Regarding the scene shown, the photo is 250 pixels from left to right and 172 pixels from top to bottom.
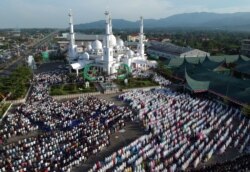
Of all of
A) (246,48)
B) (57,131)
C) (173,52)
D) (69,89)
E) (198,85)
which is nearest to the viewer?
(57,131)

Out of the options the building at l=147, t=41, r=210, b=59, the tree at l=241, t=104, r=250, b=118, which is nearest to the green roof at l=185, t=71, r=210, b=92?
the tree at l=241, t=104, r=250, b=118

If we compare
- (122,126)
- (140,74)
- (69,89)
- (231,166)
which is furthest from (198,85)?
(231,166)

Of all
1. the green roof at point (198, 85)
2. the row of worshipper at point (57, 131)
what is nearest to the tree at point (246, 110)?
the green roof at point (198, 85)

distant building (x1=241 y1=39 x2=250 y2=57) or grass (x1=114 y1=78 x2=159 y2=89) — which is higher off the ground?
distant building (x1=241 y1=39 x2=250 y2=57)

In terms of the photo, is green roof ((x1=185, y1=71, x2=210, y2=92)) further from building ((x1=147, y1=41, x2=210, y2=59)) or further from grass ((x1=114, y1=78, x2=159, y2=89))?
building ((x1=147, y1=41, x2=210, y2=59))

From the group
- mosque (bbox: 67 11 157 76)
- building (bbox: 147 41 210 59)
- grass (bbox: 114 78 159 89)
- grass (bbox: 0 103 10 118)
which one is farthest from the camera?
building (bbox: 147 41 210 59)

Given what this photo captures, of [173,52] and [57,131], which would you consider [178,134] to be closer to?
[57,131]
